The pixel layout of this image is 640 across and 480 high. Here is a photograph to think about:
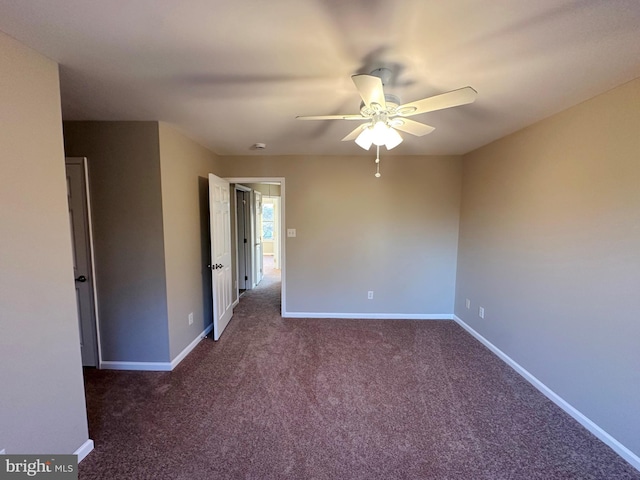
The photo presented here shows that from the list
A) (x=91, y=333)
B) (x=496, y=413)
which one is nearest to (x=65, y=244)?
(x=91, y=333)

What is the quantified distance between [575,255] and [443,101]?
1677 mm

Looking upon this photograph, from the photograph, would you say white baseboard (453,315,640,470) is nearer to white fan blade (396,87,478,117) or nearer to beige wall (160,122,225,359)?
white fan blade (396,87,478,117)

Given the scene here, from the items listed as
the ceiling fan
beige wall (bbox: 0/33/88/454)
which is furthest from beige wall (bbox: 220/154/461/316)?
beige wall (bbox: 0/33/88/454)

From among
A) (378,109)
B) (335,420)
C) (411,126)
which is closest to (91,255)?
(335,420)

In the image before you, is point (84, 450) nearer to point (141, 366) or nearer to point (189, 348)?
point (141, 366)

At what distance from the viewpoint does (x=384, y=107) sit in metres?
1.49

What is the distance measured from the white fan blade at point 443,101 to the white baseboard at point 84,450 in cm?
283

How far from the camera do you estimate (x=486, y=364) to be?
2.73 metres

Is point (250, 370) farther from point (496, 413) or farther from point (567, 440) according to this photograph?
point (567, 440)

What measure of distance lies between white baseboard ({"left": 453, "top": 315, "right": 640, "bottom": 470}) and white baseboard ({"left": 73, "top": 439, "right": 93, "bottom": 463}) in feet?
11.1

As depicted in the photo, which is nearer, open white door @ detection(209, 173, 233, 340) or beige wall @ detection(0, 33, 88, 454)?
beige wall @ detection(0, 33, 88, 454)

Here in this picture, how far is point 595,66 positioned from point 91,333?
435 cm

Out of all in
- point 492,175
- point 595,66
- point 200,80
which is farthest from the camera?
point 492,175

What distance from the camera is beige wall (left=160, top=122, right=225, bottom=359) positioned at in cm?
254
